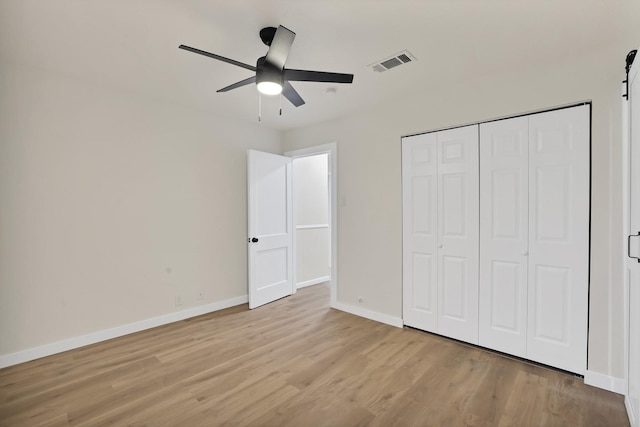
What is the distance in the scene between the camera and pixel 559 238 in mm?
2443

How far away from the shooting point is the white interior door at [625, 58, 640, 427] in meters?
1.72

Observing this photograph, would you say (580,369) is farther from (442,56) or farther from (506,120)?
(442,56)

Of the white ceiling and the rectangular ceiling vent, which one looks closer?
the white ceiling

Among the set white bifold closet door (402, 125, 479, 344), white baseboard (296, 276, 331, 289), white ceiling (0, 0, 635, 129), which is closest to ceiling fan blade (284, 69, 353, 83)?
white ceiling (0, 0, 635, 129)

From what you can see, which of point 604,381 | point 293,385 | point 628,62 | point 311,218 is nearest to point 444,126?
point 628,62

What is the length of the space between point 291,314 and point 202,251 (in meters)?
1.41

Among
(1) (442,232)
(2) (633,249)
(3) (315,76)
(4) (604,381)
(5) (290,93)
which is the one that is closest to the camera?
(2) (633,249)

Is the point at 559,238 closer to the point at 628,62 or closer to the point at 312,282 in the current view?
the point at 628,62

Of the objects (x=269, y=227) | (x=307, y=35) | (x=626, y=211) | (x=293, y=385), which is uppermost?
(x=307, y=35)

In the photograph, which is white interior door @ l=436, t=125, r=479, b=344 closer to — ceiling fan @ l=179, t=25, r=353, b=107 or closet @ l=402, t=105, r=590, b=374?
closet @ l=402, t=105, r=590, b=374

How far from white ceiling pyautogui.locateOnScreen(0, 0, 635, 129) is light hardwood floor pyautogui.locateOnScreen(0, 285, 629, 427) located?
2566 mm

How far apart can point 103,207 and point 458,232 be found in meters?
3.62

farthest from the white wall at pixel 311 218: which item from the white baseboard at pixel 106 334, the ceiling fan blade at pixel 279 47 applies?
the ceiling fan blade at pixel 279 47

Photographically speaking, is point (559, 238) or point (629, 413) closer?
point (629, 413)
